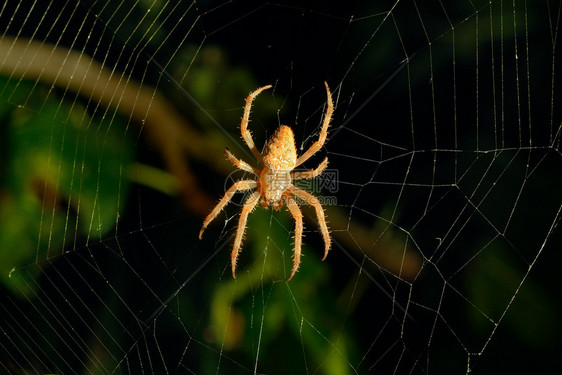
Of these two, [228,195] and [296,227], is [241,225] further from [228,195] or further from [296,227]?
[296,227]

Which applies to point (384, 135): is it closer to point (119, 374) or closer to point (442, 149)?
point (442, 149)

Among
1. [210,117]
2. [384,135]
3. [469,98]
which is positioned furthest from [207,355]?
[469,98]

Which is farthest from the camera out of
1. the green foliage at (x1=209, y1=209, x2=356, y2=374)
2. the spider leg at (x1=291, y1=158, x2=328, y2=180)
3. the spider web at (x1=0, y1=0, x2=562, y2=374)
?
the spider leg at (x1=291, y1=158, x2=328, y2=180)

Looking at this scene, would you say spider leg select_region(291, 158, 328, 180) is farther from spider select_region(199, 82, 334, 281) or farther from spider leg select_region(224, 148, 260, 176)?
spider leg select_region(224, 148, 260, 176)

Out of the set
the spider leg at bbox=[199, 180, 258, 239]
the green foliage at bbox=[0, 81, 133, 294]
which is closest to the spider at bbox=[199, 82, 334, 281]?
the spider leg at bbox=[199, 180, 258, 239]

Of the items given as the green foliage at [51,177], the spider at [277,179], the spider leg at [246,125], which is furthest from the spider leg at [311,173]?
the green foliage at [51,177]

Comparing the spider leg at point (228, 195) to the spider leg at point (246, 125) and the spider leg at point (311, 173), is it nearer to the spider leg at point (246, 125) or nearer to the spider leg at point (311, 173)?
the spider leg at point (246, 125)

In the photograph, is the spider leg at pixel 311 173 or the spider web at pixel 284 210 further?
the spider leg at pixel 311 173
